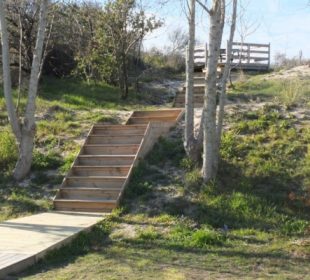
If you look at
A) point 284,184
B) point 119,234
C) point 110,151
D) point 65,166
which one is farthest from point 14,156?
point 284,184

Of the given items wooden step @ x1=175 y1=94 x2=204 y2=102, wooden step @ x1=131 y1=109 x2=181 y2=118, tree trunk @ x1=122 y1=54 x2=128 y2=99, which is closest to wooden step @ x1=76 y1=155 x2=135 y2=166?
wooden step @ x1=131 y1=109 x2=181 y2=118

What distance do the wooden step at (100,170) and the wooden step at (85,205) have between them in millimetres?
923

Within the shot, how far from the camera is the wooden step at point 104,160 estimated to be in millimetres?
12047

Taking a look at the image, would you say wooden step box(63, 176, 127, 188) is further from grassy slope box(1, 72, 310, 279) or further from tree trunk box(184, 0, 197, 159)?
tree trunk box(184, 0, 197, 159)

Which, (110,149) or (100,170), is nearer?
(100,170)

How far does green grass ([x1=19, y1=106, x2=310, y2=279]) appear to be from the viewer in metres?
7.21

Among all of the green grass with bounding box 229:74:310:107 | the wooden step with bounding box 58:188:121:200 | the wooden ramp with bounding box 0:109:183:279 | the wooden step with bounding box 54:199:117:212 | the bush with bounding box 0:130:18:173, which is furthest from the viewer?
the green grass with bounding box 229:74:310:107

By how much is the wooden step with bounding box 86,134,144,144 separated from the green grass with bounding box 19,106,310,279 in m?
0.50

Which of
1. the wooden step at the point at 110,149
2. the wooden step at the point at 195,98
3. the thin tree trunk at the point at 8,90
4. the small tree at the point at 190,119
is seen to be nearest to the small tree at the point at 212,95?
the small tree at the point at 190,119

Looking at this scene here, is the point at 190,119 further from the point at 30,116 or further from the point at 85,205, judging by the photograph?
the point at 30,116

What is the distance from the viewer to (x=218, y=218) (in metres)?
9.55

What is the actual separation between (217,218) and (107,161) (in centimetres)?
345

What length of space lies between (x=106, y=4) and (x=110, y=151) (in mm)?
8158

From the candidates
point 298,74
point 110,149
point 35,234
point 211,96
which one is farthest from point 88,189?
point 298,74
